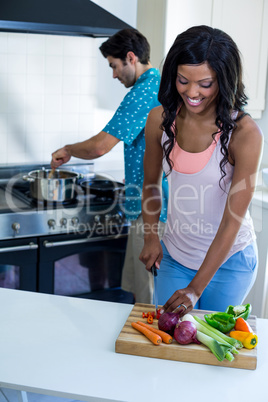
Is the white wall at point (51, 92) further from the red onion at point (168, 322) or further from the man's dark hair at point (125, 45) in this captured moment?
the red onion at point (168, 322)

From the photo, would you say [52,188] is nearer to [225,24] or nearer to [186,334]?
[225,24]

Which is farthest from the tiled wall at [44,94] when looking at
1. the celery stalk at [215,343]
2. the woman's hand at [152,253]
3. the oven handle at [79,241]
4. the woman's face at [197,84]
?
the celery stalk at [215,343]

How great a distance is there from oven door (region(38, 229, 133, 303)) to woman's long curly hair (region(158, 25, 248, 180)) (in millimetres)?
1287

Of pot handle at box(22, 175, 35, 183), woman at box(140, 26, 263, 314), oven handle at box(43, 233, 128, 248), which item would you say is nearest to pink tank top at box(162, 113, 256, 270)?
woman at box(140, 26, 263, 314)

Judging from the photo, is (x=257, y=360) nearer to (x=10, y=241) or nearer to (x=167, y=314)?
(x=167, y=314)

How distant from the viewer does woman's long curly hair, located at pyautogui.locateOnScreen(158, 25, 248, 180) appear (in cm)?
152

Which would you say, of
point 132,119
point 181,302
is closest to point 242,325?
point 181,302

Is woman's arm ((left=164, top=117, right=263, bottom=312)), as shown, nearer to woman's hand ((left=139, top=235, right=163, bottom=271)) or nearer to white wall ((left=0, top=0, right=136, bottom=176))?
woman's hand ((left=139, top=235, right=163, bottom=271))

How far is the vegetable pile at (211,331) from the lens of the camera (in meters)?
1.36

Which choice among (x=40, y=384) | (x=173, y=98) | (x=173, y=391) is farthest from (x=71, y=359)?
(x=173, y=98)

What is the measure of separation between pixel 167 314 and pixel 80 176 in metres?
1.58

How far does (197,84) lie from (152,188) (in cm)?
45

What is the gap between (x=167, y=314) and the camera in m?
1.46

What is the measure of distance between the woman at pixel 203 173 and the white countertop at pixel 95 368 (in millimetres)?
209
